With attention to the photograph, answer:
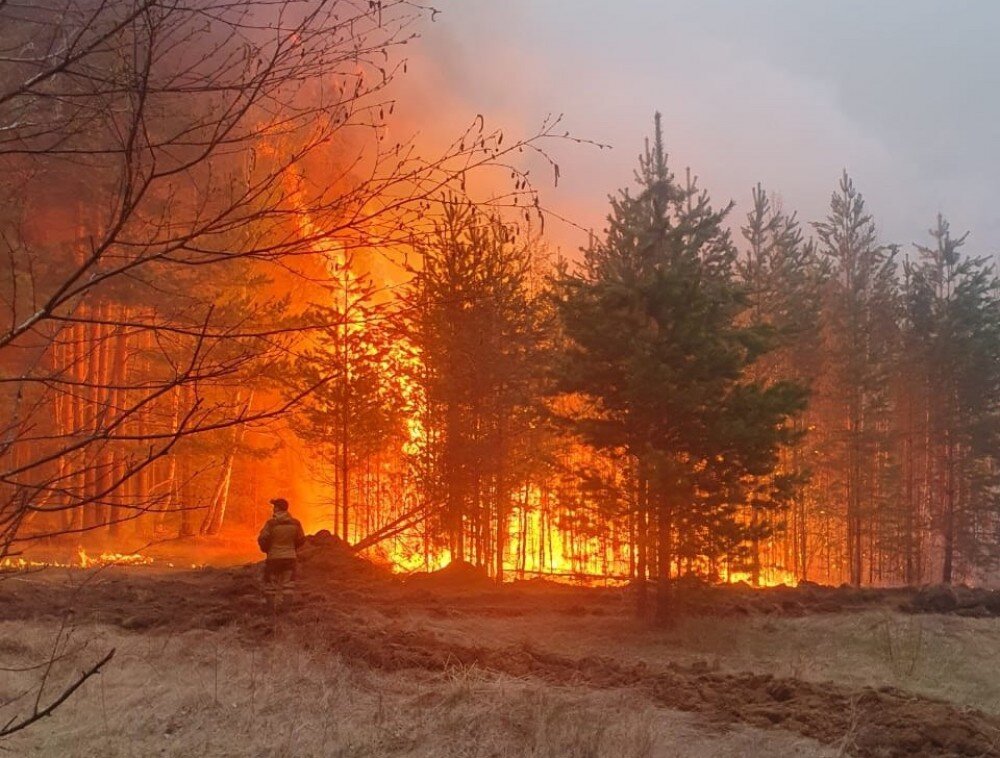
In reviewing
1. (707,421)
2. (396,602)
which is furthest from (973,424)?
(396,602)

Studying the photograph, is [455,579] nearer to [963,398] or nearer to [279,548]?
[279,548]

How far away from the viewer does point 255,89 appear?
2082 millimetres

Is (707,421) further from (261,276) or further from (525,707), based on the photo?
(261,276)

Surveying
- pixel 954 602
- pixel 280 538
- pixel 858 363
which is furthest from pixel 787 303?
pixel 280 538

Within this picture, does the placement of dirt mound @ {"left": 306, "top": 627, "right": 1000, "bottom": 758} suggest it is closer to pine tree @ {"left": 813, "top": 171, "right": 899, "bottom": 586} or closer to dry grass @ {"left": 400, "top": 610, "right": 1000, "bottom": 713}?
dry grass @ {"left": 400, "top": 610, "right": 1000, "bottom": 713}

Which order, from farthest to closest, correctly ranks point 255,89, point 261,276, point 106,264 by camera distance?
point 261,276
point 106,264
point 255,89

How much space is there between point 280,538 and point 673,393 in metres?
7.71

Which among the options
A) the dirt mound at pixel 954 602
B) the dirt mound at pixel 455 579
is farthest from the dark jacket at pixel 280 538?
the dirt mound at pixel 954 602

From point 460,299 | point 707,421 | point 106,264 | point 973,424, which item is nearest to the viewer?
point 460,299

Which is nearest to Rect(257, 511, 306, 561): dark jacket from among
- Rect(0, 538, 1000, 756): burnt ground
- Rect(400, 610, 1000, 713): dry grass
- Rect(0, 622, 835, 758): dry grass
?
Rect(0, 538, 1000, 756): burnt ground

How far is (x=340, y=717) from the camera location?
647 centimetres

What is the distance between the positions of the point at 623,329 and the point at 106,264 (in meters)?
13.2

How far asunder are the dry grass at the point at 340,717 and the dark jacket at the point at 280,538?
11.3 feet

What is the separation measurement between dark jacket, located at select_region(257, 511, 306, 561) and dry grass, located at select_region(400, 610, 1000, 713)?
2678mm
